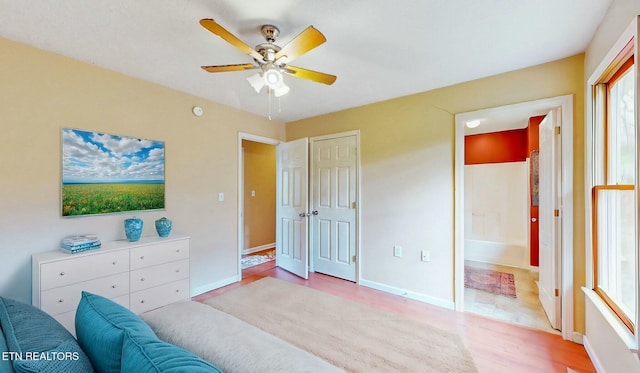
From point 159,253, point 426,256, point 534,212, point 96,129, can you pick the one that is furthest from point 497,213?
point 96,129

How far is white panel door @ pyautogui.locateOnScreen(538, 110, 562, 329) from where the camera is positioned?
2.33 m

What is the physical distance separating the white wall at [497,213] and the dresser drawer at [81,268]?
5002 millimetres

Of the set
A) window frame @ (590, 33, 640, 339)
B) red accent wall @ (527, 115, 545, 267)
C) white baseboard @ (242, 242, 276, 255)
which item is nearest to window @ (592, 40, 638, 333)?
window frame @ (590, 33, 640, 339)

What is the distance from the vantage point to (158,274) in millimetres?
2518

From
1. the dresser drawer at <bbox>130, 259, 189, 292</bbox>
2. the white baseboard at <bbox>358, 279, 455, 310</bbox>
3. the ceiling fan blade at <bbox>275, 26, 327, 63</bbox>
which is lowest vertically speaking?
the white baseboard at <bbox>358, 279, 455, 310</bbox>

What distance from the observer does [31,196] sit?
2.07 meters

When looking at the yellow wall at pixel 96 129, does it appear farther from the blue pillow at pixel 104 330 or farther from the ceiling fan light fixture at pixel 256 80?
the blue pillow at pixel 104 330

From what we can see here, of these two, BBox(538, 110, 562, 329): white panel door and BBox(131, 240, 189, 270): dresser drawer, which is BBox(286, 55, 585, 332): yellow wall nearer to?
BBox(538, 110, 562, 329): white panel door

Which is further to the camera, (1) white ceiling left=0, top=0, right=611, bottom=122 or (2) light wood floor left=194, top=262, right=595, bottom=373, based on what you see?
(2) light wood floor left=194, top=262, right=595, bottom=373

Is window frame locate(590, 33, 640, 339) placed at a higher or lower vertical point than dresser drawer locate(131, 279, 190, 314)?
higher

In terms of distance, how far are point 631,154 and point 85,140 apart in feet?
13.2

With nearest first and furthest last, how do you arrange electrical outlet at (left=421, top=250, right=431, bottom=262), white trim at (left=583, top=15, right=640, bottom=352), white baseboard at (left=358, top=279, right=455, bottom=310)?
white trim at (left=583, top=15, right=640, bottom=352)
white baseboard at (left=358, top=279, right=455, bottom=310)
electrical outlet at (left=421, top=250, right=431, bottom=262)

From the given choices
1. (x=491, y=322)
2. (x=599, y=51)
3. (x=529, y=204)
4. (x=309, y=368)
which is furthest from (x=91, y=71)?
(x=529, y=204)

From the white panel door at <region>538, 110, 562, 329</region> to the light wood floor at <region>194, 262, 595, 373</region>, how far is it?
0.33 metres
